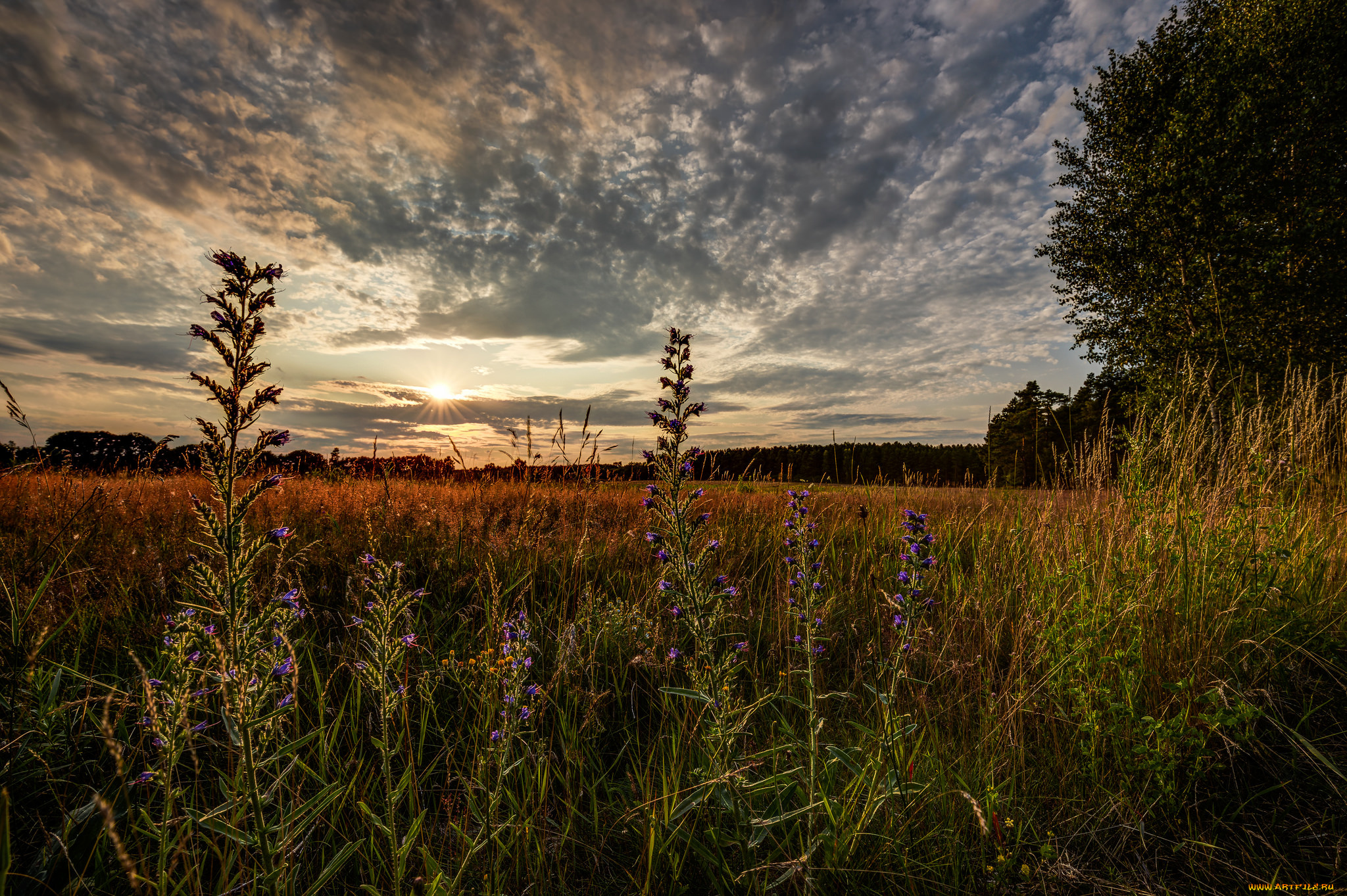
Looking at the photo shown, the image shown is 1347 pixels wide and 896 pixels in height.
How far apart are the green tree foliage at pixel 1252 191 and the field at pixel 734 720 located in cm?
1435

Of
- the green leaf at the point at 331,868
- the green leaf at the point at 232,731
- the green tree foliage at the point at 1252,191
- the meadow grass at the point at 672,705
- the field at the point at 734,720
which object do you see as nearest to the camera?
the green leaf at the point at 232,731

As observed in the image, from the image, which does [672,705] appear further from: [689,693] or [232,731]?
[232,731]

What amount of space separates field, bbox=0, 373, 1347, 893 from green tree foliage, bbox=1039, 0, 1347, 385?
14.3 m

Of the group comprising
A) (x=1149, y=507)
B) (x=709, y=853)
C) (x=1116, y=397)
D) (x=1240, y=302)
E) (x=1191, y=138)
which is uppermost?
(x=1191, y=138)

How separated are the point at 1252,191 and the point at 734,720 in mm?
22468

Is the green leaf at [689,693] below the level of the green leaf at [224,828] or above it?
above

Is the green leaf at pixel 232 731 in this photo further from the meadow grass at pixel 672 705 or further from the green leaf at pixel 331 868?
the green leaf at pixel 331 868

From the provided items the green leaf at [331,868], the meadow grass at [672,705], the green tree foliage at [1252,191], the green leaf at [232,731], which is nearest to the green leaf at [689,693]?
the meadow grass at [672,705]

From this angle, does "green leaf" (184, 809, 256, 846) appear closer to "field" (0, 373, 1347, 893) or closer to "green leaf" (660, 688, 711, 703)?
"field" (0, 373, 1347, 893)

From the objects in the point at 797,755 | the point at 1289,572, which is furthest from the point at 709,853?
the point at 1289,572

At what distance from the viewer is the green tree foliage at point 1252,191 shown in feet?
47.4

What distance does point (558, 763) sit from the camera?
2580mm

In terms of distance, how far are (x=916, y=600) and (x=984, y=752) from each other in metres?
0.98

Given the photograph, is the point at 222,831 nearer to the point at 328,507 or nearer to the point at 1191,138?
the point at 328,507
